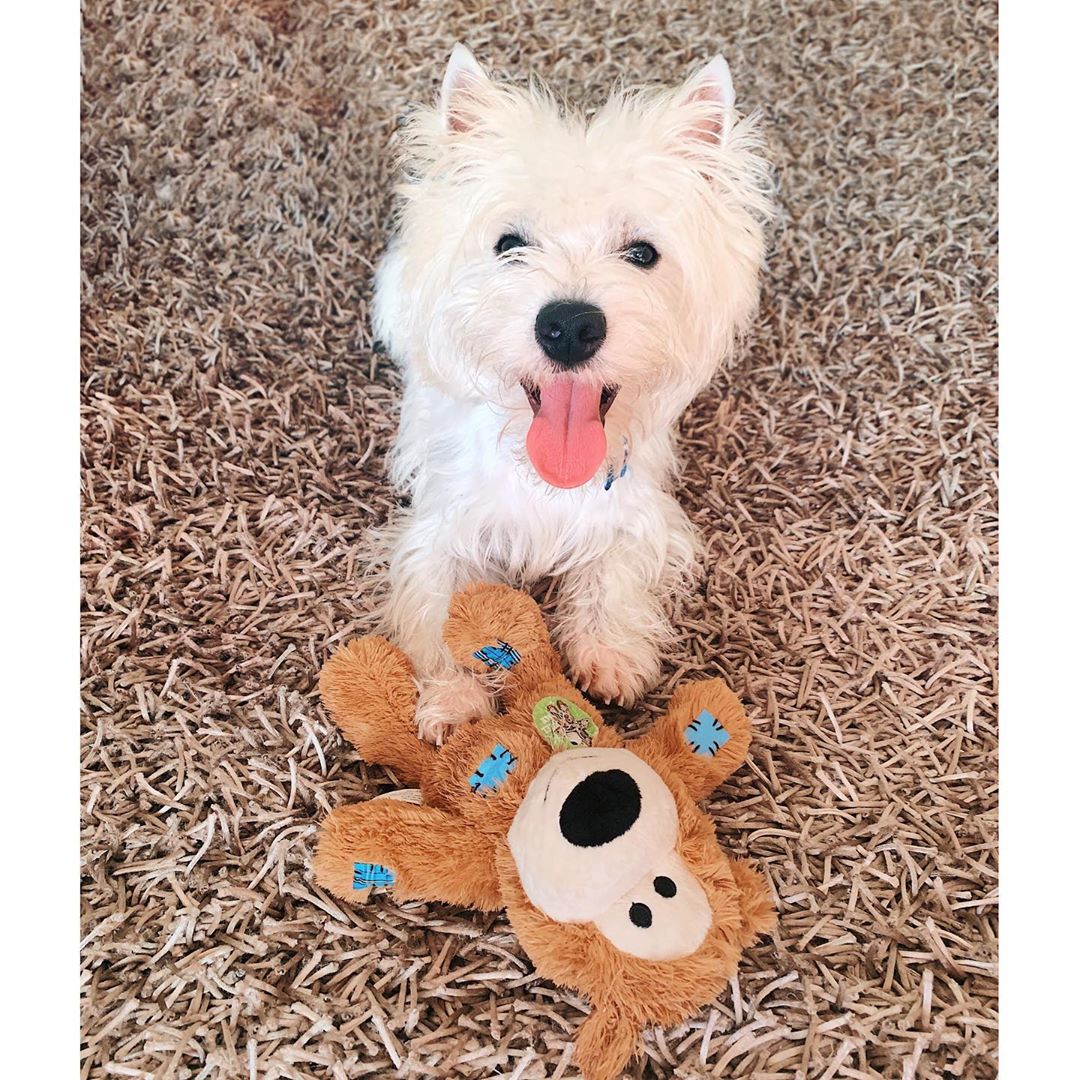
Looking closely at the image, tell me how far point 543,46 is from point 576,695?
10.5 feet

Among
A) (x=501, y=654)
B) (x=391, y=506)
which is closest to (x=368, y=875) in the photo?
(x=501, y=654)

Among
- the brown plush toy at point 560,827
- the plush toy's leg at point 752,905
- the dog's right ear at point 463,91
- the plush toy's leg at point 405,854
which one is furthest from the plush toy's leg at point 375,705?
the dog's right ear at point 463,91

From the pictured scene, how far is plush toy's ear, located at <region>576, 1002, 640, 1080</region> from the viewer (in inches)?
55.5

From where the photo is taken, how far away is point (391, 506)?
2482mm

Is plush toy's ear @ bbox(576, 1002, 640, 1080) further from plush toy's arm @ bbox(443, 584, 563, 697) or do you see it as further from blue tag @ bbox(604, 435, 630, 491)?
blue tag @ bbox(604, 435, 630, 491)

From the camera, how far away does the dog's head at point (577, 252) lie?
170cm

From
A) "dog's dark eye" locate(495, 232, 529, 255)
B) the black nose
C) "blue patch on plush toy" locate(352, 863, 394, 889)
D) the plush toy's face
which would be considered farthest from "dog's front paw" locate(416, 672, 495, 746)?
"dog's dark eye" locate(495, 232, 529, 255)

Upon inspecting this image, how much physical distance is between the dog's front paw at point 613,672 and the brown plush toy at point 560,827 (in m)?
0.18

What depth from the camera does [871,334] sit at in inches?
117

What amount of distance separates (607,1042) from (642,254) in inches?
57.8

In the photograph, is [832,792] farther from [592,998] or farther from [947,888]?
[592,998]

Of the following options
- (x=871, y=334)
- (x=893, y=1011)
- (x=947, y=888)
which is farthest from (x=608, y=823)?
(x=871, y=334)

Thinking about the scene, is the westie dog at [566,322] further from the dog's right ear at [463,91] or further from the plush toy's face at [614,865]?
the plush toy's face at [614,865]

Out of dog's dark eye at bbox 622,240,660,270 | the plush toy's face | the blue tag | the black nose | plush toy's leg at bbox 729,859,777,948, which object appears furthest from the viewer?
the blue tag
